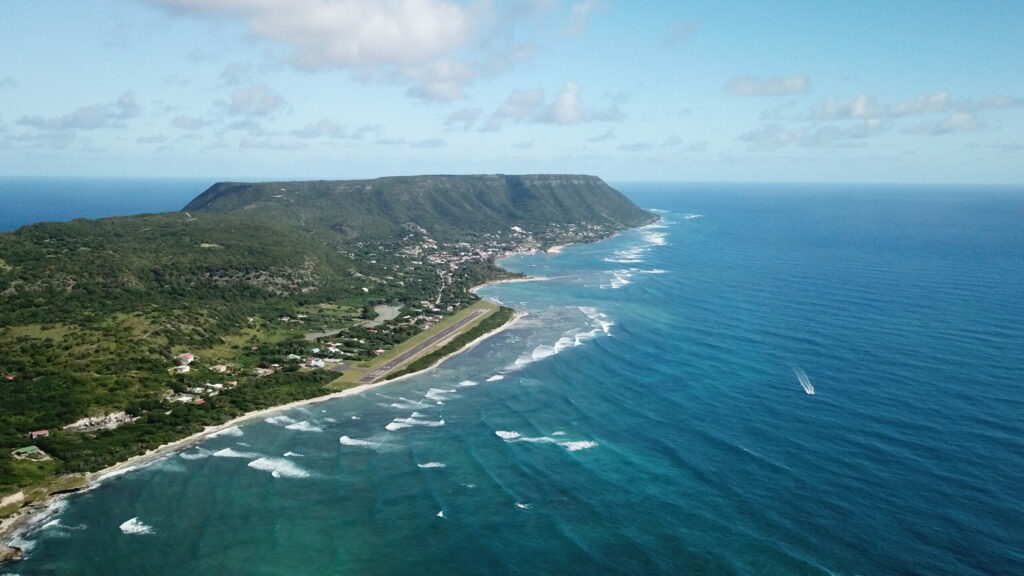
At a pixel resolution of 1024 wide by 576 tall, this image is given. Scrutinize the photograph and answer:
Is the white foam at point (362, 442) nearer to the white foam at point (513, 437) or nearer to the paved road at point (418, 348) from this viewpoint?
the white foam at point (513, 437)

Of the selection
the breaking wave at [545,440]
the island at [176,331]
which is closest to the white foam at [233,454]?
the island at [176,331]

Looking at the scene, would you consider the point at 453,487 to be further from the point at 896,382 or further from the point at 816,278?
the point at 816,278

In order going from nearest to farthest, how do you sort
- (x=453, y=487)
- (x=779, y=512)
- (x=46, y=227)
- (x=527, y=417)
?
(x=779, y=512), (x=453, y=487), (x=527, y=417), (x=46, y=227)

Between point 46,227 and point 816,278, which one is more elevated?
point 46,227

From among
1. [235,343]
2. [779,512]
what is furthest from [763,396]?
[235,343]

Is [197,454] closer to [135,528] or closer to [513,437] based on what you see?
[135,528]

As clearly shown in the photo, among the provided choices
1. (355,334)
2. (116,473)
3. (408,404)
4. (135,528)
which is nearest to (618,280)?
(355,334)

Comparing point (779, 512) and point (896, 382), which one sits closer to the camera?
point (779, 512)
